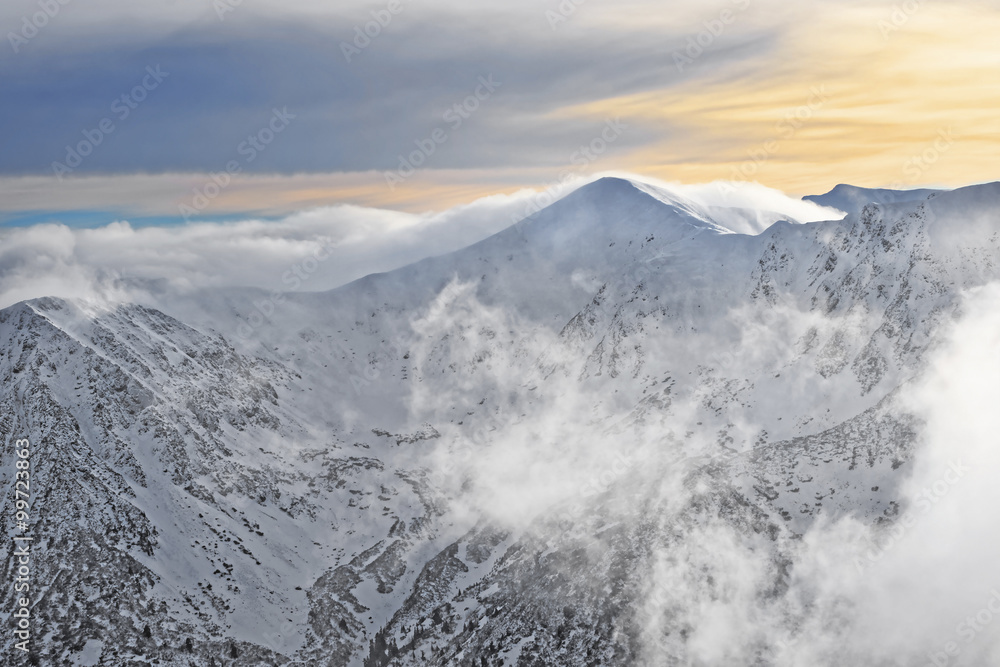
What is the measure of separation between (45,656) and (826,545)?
19888cm

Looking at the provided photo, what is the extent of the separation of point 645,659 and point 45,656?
5908 inches

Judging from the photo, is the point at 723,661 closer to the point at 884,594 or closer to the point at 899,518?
the point at 884,594

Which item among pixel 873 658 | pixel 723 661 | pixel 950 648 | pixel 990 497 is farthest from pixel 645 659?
pixel 990 497

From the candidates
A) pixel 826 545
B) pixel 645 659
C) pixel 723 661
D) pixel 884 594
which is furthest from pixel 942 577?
pixel 645 659

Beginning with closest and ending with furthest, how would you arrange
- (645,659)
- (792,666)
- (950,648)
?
1. (950,648)
2. (792,666)
3. (645,659)

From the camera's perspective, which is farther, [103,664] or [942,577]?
[103,664]

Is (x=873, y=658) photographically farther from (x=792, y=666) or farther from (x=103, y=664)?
(x=103, y=664)

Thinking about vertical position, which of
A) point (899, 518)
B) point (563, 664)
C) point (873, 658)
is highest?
point (899, 518)

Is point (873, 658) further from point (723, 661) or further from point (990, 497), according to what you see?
point (990, 497)

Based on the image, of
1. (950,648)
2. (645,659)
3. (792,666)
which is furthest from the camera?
(645,659)

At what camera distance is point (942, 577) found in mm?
180875

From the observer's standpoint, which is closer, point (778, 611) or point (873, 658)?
point (873, 658)

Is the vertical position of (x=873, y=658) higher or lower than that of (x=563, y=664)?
higher

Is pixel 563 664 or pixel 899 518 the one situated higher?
pixel 899 518
